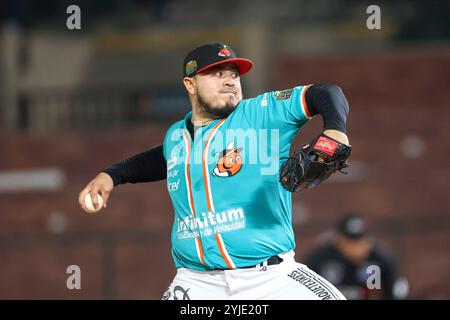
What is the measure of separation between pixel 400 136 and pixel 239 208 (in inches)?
358

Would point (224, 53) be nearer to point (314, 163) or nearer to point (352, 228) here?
point (314, 163)

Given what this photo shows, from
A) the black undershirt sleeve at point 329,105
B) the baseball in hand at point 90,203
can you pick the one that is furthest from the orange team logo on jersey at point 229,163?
the baseball in hand at point 90,203

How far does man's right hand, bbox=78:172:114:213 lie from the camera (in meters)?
5.75

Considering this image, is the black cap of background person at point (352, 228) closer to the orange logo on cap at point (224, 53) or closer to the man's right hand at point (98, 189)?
the man's right hand at point (98, 189)

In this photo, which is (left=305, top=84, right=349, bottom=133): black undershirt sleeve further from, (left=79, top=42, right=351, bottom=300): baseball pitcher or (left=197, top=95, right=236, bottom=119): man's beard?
(left=197, top=95, right=236, bottom=119): man's beard

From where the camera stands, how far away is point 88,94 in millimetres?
16328

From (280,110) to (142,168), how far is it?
1217mm

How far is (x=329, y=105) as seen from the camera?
510cm

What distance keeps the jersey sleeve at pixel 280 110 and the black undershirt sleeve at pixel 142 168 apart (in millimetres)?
855

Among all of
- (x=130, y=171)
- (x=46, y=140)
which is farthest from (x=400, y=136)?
(x=130, y=171)

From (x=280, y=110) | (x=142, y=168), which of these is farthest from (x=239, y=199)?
(x=142, y=168)

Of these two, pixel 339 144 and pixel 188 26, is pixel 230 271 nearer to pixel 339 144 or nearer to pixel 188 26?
pixel 339 144

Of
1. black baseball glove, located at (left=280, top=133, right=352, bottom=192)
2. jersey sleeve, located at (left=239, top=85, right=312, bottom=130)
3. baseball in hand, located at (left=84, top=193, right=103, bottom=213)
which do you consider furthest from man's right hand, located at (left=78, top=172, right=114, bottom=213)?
black baseball glove, located at (left=280, top=133, right=352, bottom=192)

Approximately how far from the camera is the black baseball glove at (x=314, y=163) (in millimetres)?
4836
